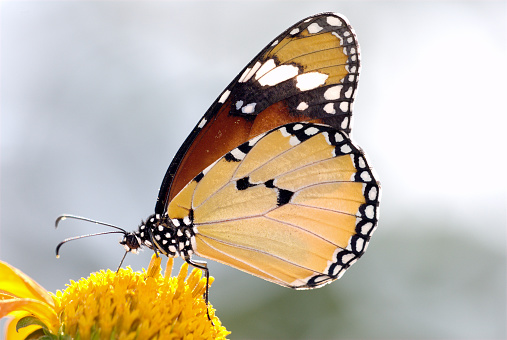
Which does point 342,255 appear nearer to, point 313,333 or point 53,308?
point 53,308

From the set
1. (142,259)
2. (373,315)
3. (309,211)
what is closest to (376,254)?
(373,315)

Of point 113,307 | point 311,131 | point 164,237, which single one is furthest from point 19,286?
point 311,131

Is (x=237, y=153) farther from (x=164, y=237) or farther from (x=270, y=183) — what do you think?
(x=164, y=237)

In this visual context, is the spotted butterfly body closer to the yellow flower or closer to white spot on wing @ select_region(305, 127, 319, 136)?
white spot on wing @ select_region(305, 127, 319, 136)

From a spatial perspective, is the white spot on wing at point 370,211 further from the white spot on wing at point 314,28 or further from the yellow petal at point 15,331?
the yellow petal at point 15,331

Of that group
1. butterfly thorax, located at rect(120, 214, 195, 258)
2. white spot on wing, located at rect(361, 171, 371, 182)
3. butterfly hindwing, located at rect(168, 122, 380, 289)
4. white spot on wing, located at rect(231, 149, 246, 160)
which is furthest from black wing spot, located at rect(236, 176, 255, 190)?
white spot on wing, located at rect(361, 171, 371, 182)

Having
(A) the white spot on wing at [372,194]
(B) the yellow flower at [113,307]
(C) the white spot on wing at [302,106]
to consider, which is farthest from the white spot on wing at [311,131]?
(B) the yellow flower at [113,307]
